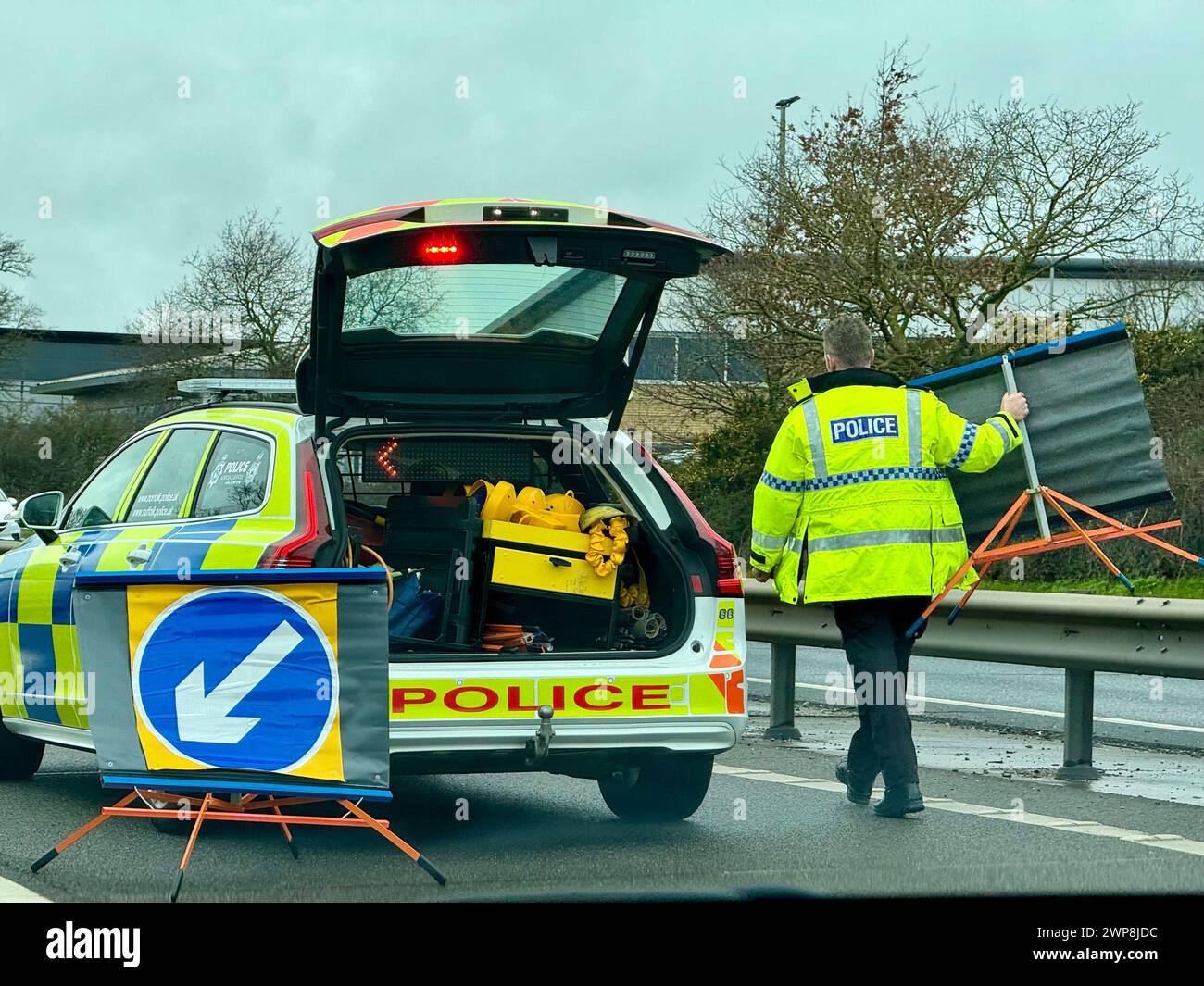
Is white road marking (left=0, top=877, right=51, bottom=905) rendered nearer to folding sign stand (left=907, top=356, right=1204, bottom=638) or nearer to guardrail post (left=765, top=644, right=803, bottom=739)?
folding sign stand (left=907, top=356, right=1204, bottom=638)

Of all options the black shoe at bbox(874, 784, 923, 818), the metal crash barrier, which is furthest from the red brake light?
the metal crash barrier

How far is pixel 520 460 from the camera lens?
7.28 metres

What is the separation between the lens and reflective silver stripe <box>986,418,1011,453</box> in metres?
7.05

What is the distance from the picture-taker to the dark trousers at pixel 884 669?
23.0 ft

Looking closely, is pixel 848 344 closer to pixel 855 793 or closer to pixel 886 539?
pixel 886 539

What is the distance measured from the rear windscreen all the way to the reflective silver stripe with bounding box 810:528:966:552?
1287 millimetres

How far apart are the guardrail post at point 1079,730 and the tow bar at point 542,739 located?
320cm

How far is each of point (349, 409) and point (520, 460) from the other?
87 centimetres

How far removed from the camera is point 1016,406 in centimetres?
723

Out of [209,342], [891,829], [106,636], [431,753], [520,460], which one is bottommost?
[891,829]

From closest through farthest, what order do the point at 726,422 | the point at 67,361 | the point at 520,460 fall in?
the point at 520,460 < the point at 726,422 < the point at 67,361
